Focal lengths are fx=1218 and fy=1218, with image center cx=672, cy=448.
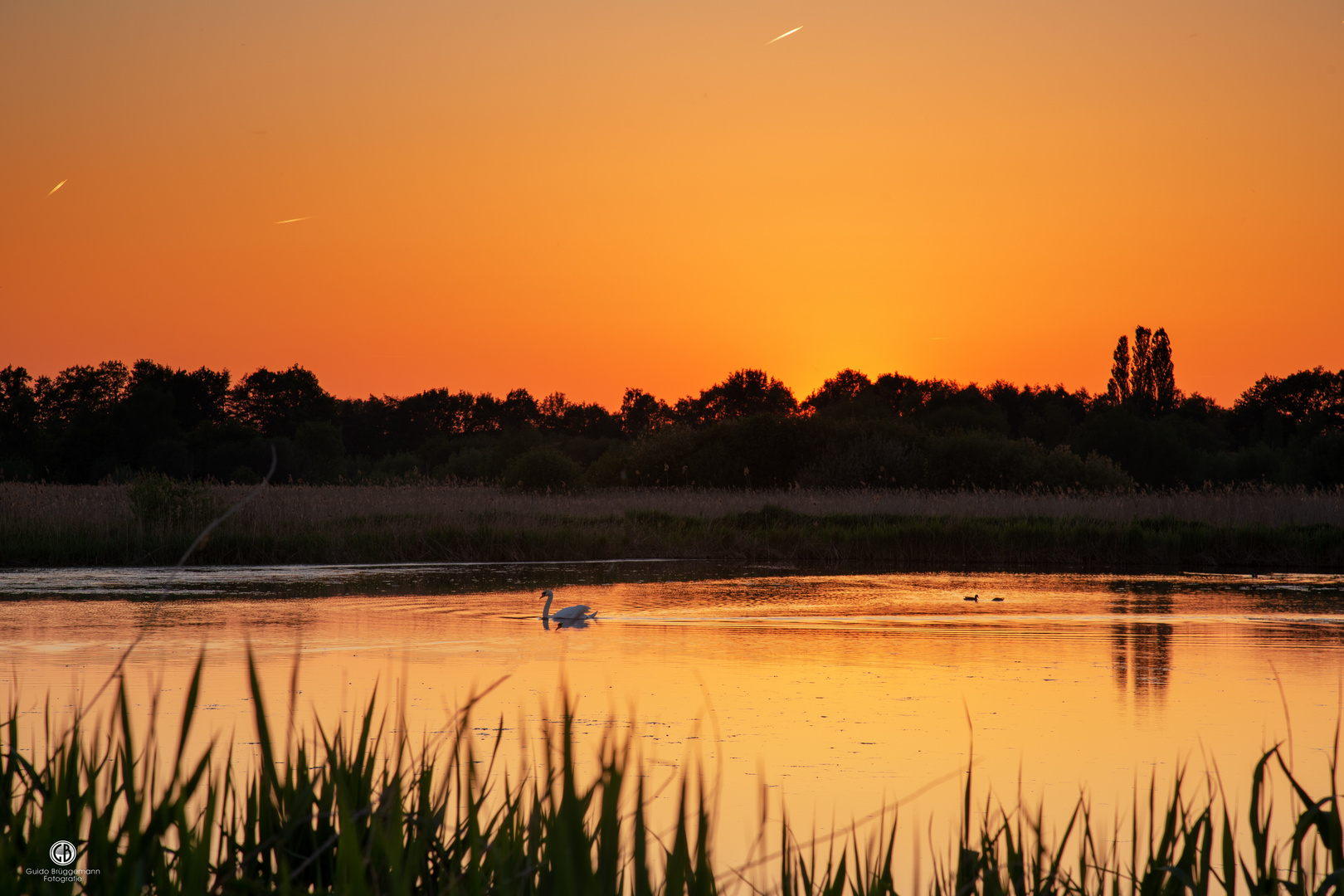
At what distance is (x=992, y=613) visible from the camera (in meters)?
10.6

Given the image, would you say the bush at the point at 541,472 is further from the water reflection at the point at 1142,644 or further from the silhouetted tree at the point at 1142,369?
the silhouetted tree at the point at 1142,369

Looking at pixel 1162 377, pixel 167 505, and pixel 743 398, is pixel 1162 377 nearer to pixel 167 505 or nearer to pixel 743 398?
pixel 743 398

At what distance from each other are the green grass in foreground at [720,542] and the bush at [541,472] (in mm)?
11609

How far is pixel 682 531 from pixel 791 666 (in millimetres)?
10441

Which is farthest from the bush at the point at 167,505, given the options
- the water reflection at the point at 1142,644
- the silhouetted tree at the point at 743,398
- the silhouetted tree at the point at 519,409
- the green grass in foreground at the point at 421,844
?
the silhouetted tree at the point at 519,409

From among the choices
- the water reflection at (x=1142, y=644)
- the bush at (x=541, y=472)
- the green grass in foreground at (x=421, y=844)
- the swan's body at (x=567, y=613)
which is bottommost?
the water reflection at (x=1142, y=644)

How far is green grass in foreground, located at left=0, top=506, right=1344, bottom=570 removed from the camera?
15.0 m

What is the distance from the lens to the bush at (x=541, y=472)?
1186 inches

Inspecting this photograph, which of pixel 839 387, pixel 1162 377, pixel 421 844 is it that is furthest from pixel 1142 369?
pixel 421 844

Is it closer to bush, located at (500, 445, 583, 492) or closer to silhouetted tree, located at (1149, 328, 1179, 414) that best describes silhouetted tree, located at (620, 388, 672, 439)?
silhouetted tree, located at (1149, 328, 1179, 414)

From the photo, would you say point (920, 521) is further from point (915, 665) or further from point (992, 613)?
point (915, 665)

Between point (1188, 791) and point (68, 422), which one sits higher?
point (68, 422)

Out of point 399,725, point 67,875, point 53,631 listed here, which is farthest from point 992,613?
point 67,875

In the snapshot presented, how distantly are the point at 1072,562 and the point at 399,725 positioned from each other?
15069mm
